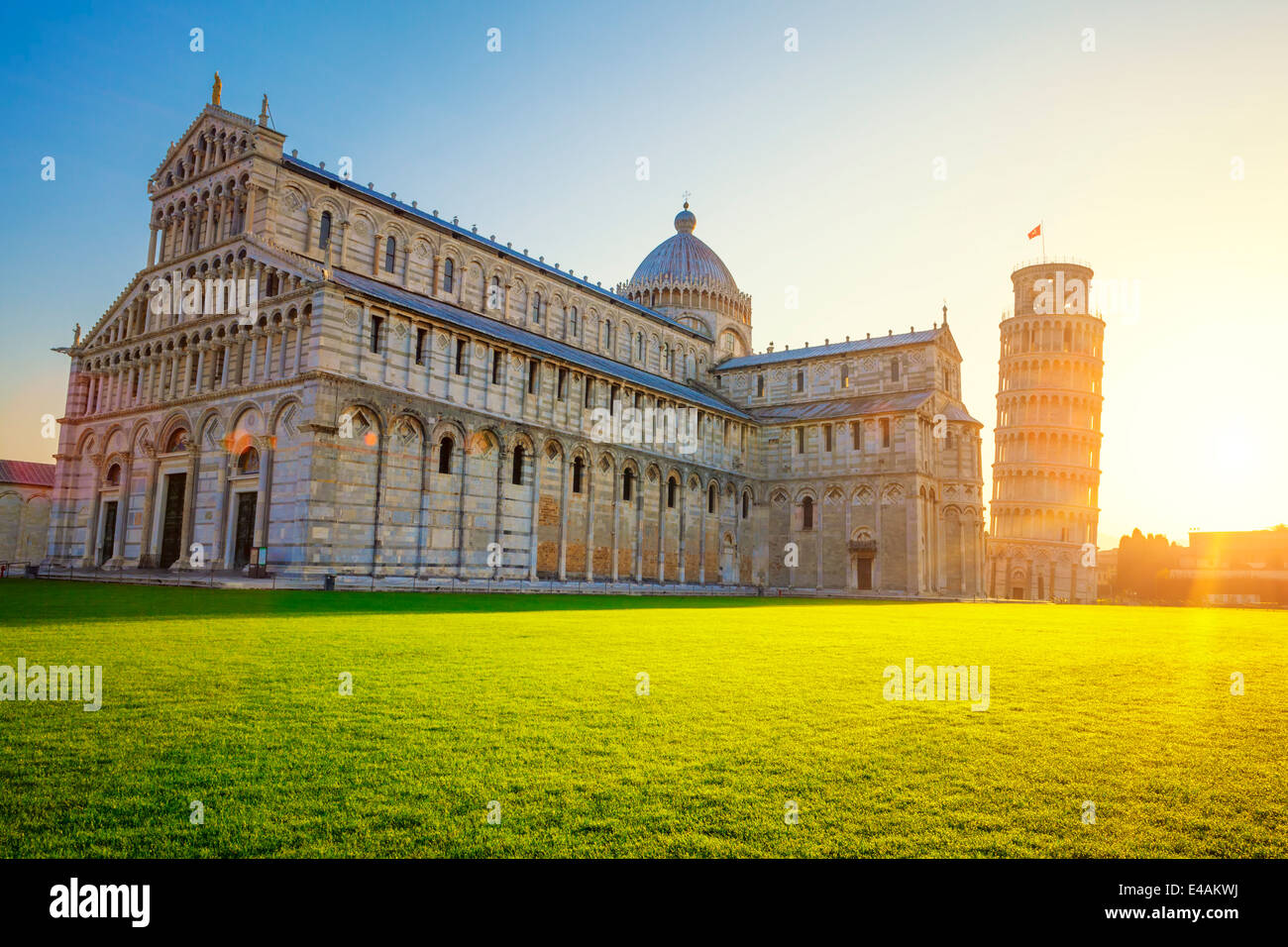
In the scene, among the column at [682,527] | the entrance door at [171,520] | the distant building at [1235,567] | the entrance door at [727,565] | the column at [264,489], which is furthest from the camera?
the distant building at [1235,567]

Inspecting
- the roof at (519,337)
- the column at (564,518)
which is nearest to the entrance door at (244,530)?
the roof at (519,337)

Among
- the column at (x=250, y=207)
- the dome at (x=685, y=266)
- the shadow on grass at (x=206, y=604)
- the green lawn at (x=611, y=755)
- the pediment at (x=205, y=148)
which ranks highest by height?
the dome at (x=685, y=266)

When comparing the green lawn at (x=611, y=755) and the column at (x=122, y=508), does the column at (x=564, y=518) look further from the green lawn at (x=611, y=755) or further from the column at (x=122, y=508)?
the green lawn at (x=611, y=755)

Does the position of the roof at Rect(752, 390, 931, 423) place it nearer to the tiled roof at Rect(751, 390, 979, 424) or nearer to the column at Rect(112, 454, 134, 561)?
Result: the tiled roof at Rect(751, 390, 979, 424)

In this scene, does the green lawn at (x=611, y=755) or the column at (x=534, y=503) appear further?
the column at (x=534, y=503)

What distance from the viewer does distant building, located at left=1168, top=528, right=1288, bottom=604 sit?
265 ft

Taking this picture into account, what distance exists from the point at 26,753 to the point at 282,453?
29558 mm

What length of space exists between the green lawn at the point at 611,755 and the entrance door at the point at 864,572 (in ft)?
144

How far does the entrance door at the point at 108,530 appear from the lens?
42438 millimetres

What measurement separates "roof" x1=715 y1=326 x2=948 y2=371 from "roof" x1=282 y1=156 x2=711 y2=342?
17.5ft

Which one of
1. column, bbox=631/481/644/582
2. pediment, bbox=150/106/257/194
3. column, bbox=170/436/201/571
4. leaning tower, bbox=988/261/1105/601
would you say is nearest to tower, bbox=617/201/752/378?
column, bbox=631/481/644/582
